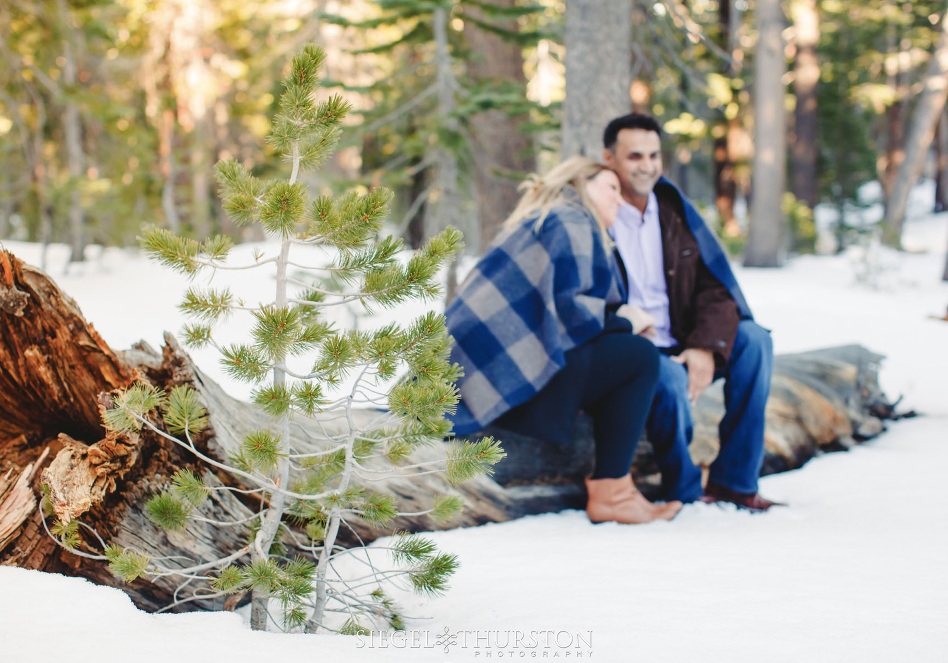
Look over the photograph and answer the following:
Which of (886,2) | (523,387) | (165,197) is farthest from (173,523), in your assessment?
(886,2)

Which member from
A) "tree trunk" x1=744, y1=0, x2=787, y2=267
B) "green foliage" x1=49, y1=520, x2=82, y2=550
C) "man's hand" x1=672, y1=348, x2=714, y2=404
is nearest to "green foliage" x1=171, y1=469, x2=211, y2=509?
"green foliage" x1=49, y1=520, x2=82, y2=550

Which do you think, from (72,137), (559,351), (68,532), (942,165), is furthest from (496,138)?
(942,165)

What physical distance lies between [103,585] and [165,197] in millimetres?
13842

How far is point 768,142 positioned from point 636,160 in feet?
38.4

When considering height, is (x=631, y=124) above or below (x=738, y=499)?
above

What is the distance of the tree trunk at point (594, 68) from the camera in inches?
245

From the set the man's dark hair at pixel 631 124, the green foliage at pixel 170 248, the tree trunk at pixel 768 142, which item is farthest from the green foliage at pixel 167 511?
the tree trunk at pixel 768 142

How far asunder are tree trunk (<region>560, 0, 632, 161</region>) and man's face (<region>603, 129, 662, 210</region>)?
2082mm

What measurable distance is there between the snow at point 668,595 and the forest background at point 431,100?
3.34m

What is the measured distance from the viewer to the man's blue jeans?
3.85 metres

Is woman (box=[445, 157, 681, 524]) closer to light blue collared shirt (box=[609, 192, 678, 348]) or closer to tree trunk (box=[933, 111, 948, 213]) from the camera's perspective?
light blue collared shirt (box=[609, 192, 678, 348])

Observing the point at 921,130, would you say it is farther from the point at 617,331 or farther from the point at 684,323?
the point at 617,331

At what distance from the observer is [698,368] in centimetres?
398

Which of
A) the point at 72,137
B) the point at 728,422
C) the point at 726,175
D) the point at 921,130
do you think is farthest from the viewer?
the point at 726,175
